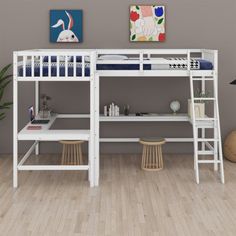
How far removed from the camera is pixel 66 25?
20.0ft

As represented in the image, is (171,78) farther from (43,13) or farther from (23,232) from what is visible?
(23,232)

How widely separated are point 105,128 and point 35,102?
0.92 m

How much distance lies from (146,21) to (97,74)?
155 cm

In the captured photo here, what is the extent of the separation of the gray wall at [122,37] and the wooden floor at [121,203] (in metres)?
1.02

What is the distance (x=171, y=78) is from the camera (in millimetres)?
6266

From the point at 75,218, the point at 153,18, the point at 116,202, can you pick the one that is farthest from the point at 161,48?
the point at 75,218

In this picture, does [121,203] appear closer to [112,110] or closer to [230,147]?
[112,110]

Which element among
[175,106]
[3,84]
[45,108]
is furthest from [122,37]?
[3,84]

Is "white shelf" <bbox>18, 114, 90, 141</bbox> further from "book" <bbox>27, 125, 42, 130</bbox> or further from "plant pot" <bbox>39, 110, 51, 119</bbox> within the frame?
"plant pot" <bbox>39, 110, 51, 119</bbox>

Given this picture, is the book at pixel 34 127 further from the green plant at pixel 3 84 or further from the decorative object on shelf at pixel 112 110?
the decorative object on shelf at pixel 112 110

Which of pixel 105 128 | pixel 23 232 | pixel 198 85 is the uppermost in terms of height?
pixel 198 85

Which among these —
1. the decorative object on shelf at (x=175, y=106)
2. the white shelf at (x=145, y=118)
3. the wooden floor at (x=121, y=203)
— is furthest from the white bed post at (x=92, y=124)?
the decorative object on shelf at (x=175, y=106)

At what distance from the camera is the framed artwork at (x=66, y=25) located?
240 inches

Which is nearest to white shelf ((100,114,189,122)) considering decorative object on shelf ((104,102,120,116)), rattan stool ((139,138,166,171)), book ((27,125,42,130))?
decorative object on shelf ((104,102,120,116))
